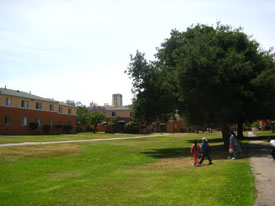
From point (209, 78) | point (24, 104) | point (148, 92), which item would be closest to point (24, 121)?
point (24, 104)

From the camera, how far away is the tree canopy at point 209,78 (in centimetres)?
1973

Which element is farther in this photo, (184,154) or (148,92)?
(148,92)

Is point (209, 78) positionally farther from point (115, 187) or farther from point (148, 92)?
point (115, 187)

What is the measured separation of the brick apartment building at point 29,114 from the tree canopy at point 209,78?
89.5 ft

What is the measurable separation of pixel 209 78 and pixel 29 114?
37066mm

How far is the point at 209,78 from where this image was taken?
19297mm

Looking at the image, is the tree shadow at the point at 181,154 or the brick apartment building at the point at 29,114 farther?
the brick apartment building at the point at 29,114

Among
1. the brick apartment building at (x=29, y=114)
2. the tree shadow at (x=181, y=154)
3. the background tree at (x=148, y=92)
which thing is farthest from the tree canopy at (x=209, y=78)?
the brick apartment building at (x=29, y=114)

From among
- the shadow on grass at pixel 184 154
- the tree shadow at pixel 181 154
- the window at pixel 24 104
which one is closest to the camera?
the shadow on grass at pixel 184 154

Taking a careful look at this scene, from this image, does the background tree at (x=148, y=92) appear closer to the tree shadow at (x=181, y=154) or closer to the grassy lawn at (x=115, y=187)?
the tree shadow at (x=181, y=154)

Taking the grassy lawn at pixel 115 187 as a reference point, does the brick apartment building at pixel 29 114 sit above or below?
above

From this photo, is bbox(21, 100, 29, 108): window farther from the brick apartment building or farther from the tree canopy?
the tree canopy

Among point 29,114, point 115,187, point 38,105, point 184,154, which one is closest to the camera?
point 115,187

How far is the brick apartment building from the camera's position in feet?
Answer: 139
